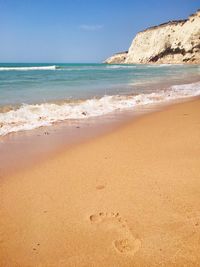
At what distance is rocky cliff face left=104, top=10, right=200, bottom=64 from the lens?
62469 millimetres

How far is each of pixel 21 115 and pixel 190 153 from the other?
15.8 feet

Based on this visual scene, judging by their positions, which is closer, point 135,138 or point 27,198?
point 27,198

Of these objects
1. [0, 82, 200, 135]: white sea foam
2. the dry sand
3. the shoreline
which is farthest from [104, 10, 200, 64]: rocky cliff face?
the dry sand

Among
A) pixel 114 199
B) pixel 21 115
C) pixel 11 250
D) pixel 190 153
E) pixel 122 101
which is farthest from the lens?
pixel 122 101

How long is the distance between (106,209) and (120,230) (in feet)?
1.11

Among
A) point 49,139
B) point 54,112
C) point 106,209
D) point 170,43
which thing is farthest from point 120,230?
point 170,43

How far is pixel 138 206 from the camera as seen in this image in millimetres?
2617

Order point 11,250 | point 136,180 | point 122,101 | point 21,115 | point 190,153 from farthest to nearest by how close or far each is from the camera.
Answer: point 122,101 < point 21,115 < point 190,153 < point 136,180 < point 11,250

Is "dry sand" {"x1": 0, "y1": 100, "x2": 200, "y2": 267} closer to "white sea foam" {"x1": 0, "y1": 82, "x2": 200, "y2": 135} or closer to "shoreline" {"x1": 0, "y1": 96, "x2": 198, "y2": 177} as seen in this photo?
"shoreline" {"x1": 0, "y1": 96, "x2": 198, "y2": 177}

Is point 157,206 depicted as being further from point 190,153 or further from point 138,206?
point 190,153

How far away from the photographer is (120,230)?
2312 millimetres

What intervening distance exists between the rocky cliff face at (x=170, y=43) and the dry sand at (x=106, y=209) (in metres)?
64.9

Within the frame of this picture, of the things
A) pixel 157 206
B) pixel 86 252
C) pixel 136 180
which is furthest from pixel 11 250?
pixel 136 180

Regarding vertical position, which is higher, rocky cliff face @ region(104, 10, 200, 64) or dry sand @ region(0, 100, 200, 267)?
rocky cliff face @ region(104, 10, 200, 64)
